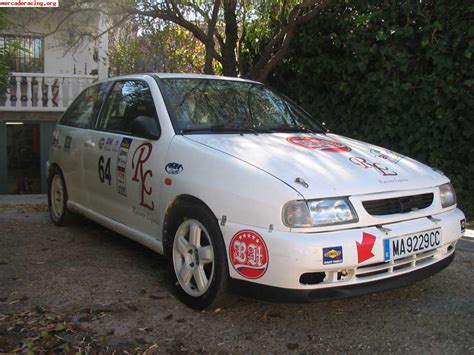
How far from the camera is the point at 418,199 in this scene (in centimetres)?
346

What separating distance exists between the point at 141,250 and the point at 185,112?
5.12 ft

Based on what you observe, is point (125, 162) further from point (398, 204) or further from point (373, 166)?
point (398, 204)

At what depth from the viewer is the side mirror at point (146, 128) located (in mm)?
3998

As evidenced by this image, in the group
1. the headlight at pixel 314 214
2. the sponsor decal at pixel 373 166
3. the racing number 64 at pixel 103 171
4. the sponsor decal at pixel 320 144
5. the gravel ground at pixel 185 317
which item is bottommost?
the gravel ground at pixel 185 317

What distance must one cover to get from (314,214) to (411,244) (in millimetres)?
688

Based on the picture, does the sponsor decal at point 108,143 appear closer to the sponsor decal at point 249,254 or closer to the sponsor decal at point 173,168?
the sponsor decal at point 173,168

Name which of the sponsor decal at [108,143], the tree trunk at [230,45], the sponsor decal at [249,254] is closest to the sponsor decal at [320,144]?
the sponsor decal at [249,254]

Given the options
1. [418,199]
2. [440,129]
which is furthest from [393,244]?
[440,129]

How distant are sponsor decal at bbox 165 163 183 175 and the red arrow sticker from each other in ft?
4.32

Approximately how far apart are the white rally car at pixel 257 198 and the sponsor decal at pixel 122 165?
0.01 m

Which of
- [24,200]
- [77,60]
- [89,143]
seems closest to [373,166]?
[89,143]

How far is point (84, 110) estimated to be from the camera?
18.1 feet

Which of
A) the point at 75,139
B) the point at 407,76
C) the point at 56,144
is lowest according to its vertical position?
the point at 56,144

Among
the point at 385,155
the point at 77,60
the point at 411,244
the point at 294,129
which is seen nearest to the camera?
the point at 411,244
